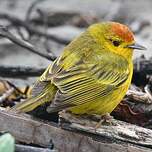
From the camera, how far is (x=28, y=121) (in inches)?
246

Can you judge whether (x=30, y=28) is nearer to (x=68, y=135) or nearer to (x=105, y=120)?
(x=105, y=120)

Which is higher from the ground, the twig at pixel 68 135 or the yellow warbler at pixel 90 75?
the yellow warbler at pixel 90 75

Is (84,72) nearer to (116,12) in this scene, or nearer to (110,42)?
(110,42)

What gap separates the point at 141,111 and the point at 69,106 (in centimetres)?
85

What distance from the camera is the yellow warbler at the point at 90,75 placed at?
652 cm

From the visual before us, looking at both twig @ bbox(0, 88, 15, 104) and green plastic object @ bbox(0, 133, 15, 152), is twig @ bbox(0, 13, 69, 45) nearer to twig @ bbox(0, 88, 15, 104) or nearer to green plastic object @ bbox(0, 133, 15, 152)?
twig @ bbox(0, 88, 15, 104)

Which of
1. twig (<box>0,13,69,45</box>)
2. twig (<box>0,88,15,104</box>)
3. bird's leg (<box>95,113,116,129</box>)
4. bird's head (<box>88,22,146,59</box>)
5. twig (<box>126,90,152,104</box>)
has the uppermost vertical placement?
twig (<box>0,13,69,45</box>)

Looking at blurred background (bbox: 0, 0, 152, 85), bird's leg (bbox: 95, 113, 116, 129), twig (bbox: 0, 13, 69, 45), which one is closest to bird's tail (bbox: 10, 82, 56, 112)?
bird's leg (bbox: 95, 113, 116, 129)

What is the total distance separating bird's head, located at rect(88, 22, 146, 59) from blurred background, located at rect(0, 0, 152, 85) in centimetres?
191

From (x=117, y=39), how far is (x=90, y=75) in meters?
0.62

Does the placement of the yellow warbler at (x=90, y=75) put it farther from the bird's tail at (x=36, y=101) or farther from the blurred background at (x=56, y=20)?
the blurred background at (x=56, y=20)

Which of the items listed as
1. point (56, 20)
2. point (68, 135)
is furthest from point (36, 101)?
point (56, 20)

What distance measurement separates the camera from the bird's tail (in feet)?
20.9

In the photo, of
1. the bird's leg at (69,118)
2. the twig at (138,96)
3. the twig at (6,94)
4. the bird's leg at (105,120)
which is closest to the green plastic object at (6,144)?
the bird's leg at (69,118)
